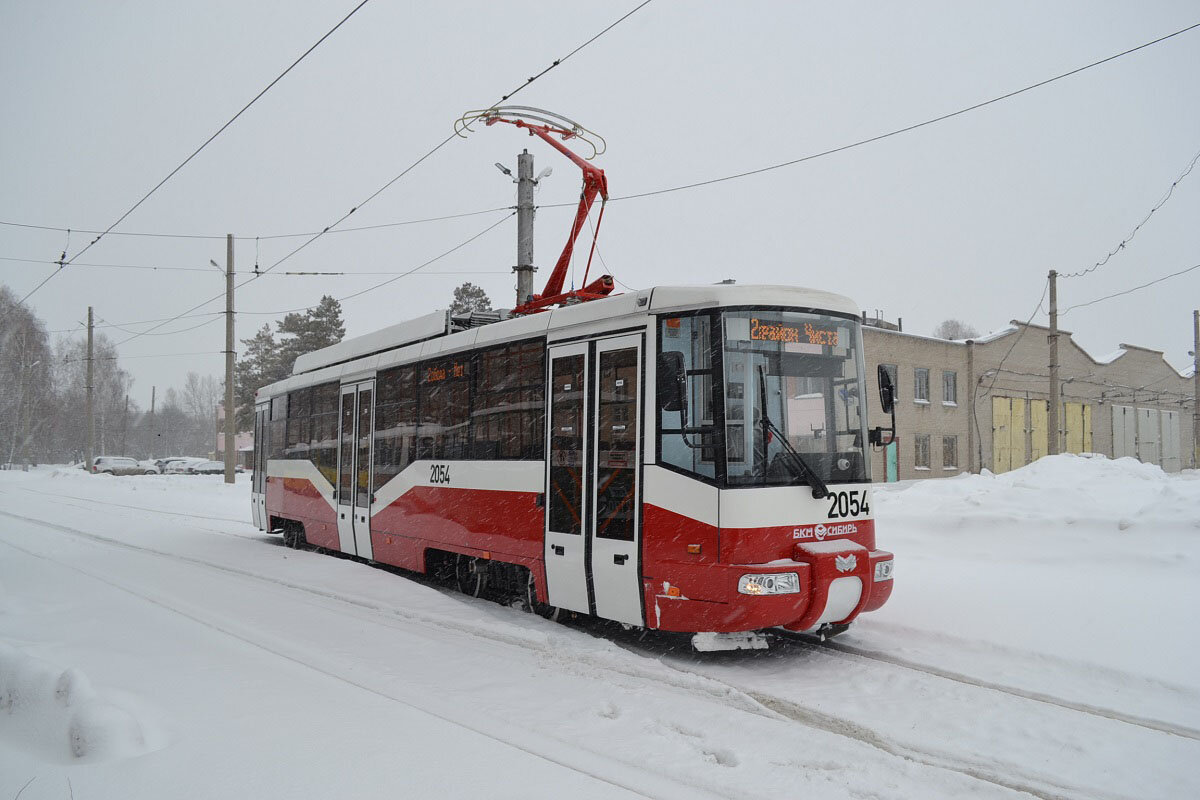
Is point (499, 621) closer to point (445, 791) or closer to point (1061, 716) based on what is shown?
point (445, 791)

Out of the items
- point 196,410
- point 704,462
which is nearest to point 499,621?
point 704,462

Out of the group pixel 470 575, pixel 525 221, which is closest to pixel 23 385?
pixel 525 221

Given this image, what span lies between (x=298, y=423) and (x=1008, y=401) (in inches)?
1298

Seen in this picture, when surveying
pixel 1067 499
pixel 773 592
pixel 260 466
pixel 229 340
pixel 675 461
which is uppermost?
pixel 229 340

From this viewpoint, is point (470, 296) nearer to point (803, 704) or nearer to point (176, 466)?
point (176, 466)

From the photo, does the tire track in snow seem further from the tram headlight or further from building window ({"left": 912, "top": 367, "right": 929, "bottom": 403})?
building window ({"left": 912, "top": 367, "right": 929, "bottom": 403})

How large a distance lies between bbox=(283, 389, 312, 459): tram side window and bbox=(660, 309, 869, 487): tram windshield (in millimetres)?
8959

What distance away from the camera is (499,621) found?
8062 mm

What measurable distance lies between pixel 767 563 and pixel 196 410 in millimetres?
133571

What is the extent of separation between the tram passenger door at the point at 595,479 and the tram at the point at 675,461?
0.02 m

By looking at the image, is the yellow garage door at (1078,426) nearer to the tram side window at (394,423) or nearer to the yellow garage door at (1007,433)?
the yellow garage door at (1007,433)

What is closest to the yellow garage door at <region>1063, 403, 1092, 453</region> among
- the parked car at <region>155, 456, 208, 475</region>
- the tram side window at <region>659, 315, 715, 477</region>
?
the tram side window at <region>659, 315, 715, 477</region>

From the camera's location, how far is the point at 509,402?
28.1ft

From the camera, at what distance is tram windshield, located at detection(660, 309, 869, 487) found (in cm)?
655
